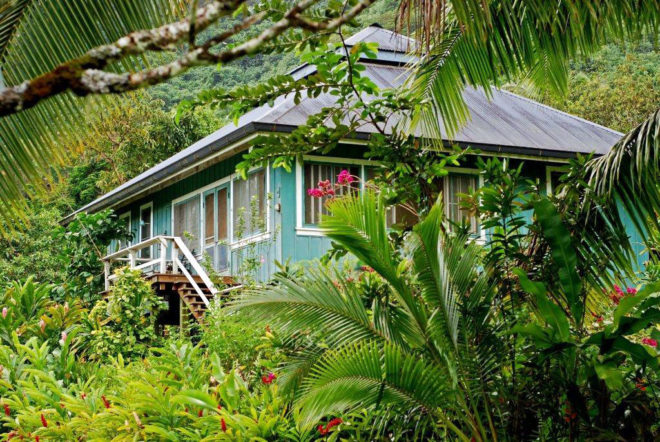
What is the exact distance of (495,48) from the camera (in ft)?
24.9

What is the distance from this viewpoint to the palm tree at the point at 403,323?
6445 mm

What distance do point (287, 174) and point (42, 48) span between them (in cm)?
1222

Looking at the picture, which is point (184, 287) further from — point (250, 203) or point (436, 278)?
point (436, 278)

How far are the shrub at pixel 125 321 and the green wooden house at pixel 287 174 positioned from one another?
178 cm

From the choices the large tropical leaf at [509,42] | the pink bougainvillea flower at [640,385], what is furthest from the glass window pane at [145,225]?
the pink bougainvillea flower at [640,385]

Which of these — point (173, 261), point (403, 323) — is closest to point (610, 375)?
point (403, 323)

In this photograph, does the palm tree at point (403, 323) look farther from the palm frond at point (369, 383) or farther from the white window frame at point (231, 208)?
the white window frame at point (231, 208)

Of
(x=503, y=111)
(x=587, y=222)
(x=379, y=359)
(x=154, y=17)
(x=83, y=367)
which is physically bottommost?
(x=83, y=367)

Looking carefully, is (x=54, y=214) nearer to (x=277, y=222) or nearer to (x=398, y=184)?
(x=277, y=222)

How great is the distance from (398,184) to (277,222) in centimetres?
903

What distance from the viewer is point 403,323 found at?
23.0ft

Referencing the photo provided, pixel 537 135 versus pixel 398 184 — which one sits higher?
pixel 537 135

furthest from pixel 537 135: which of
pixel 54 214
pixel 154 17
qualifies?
pixel 54 214

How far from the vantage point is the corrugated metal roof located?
16641 mm
